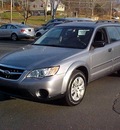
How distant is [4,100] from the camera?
604 cm

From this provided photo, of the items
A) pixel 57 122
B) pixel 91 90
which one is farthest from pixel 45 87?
pixel 91 90

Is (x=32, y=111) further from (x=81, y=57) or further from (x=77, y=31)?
(x=77, y=31)

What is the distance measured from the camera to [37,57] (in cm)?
571

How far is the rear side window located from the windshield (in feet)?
2.43

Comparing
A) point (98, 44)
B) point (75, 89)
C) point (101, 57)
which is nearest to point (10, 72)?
point (75, 89)

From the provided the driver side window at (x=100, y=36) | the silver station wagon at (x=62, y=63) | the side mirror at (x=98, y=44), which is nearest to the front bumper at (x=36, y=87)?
Result: the silver station wagon at (x=62, y=63)

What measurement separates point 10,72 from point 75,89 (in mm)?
1253

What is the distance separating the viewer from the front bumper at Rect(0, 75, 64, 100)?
521 centimetres

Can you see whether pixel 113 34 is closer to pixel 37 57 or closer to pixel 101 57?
pixel 101 57

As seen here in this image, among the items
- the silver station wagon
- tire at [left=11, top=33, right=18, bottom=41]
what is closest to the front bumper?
the silver station wagon

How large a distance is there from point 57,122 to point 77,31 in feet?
8.21

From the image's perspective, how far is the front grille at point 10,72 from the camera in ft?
17.5

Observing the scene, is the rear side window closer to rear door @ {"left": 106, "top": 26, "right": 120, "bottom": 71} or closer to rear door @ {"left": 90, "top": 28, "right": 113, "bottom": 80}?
rear door @ {"left": 106, "top": 26, "right": 120, "bottom": 71}

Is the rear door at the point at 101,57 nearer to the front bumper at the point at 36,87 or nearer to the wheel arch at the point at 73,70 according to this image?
the wheel arch at the point at 73,70
